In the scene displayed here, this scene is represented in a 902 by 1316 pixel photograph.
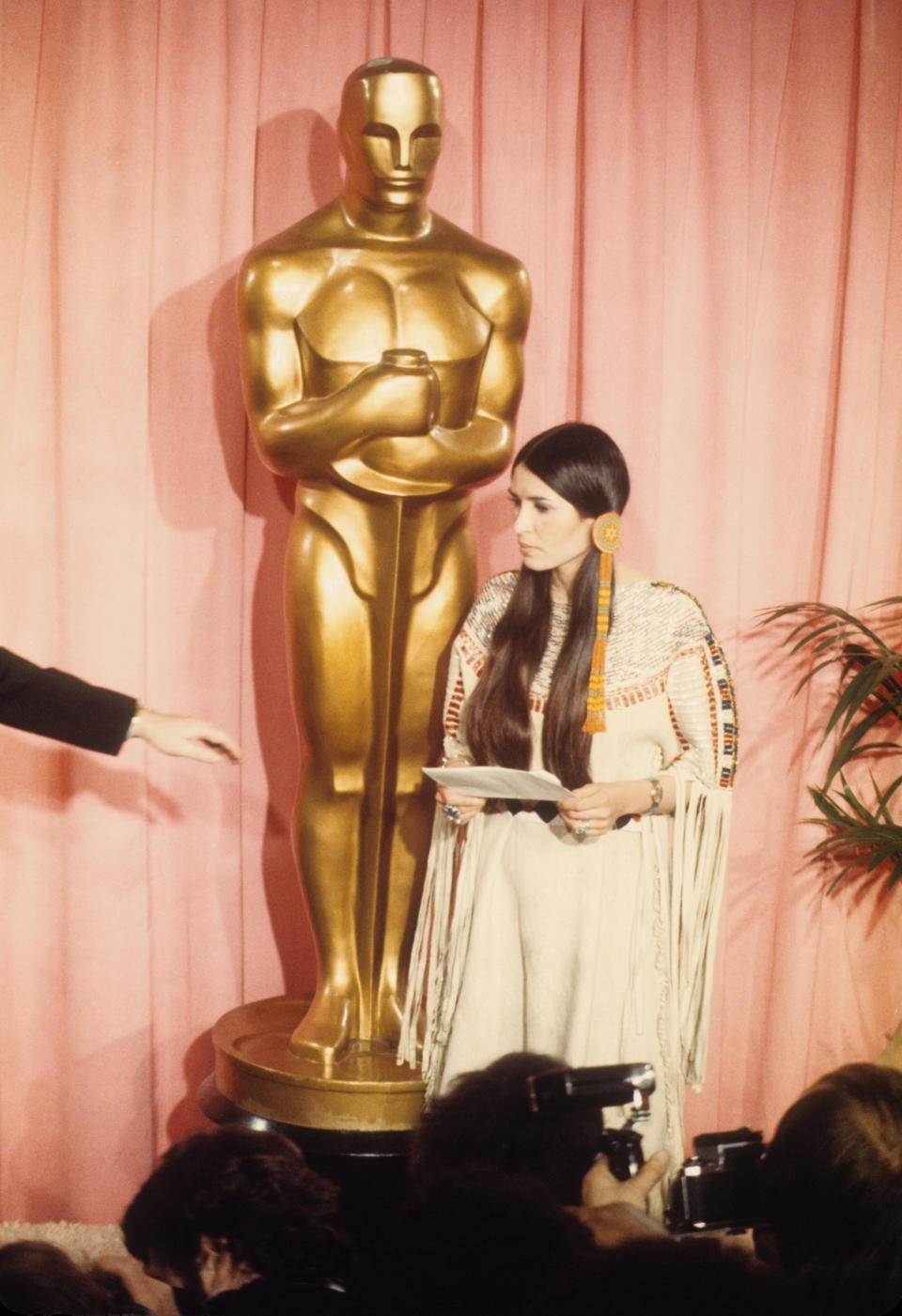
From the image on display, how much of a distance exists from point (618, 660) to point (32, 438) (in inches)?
57.3

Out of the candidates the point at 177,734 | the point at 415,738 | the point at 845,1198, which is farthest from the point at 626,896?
the point at 845,1198

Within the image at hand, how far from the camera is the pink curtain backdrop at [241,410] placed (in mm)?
2842

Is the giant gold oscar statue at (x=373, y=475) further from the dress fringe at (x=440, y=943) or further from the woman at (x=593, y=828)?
the woman at (x=593, y=828)

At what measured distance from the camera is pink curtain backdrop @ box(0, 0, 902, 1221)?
2.84 m

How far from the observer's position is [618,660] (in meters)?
2.25

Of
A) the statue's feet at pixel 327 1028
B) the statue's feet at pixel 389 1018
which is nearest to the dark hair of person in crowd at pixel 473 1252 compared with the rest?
the statue's feet at pixel 327 1028

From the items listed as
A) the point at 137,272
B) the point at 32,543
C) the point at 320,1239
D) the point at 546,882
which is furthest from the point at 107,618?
the point at 320,1239

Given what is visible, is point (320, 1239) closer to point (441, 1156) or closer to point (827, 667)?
point (441, 1156)

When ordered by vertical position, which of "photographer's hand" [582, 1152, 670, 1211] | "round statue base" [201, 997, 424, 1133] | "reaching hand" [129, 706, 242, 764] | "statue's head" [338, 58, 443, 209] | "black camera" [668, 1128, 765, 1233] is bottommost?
"round statue base" [201, 997, 424, 1133]

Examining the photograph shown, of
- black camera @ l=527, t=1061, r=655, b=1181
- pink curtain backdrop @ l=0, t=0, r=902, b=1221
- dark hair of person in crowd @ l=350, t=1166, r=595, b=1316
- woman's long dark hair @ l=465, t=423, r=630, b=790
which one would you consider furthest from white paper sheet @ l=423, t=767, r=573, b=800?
pink curtain backdrop @ l=0, t=0, r=902, b=1221

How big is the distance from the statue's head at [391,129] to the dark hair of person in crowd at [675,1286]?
1899 millimetres

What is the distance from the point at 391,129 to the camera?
7.70 feet

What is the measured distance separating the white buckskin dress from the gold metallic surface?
0.31 m

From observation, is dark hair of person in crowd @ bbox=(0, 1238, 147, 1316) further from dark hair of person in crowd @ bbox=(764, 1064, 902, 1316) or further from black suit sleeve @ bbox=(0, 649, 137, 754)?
black suit sleeve @ bbox=(0, 649, 137, 754)
